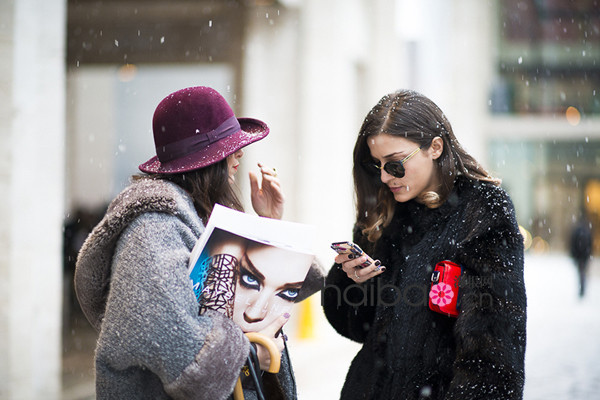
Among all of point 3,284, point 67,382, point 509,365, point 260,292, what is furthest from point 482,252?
point 67,382

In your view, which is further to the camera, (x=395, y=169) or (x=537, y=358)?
(x=537, y=358)

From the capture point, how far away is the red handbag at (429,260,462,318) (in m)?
2.06

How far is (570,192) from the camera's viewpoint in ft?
102

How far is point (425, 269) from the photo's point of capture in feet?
7.23

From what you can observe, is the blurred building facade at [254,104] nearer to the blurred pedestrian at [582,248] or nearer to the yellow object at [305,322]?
the yellow object at [305,322]

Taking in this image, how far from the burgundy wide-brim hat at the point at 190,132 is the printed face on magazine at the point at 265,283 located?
37 cm

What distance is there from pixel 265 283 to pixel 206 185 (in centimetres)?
41

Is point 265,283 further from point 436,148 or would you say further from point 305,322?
point 305,322

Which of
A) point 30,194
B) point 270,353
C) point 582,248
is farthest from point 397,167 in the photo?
point 582,248

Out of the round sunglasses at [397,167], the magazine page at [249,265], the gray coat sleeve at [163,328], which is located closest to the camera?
the gray coat sleeve at [163,328]

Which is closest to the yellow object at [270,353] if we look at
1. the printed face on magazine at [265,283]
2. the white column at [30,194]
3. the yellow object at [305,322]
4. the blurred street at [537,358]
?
the printed face on magazine at [265,283]

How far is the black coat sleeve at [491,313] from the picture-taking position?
1899mm

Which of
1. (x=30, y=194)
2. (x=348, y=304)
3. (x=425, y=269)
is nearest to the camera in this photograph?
(x=425, y=269)

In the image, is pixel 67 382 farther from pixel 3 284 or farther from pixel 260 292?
pixel 260 292
